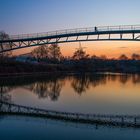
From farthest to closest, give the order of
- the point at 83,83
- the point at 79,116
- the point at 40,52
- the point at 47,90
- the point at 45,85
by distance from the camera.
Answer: the point at 40,52
the point at 83,83
the point at 45,85
the point at 47,90
the point at 79,116

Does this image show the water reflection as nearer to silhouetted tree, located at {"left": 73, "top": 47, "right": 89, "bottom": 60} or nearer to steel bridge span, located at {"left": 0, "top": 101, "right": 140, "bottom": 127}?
steel bridge span, located at {"left": 0, "top": 101, "right": 140, "bottom": 127}

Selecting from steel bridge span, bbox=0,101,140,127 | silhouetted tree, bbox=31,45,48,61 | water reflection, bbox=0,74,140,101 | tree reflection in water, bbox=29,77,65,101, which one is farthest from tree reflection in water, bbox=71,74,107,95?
silhouetted tree, bbox=31,45,48,61

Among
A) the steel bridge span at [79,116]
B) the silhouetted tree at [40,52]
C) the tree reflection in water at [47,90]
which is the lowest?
the tree reflection in water at [47,90]

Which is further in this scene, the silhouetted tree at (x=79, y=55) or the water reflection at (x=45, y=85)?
the silhouetted tree at (x=79, y=55)

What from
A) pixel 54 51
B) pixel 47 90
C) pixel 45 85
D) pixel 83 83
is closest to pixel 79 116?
pixel 47 90

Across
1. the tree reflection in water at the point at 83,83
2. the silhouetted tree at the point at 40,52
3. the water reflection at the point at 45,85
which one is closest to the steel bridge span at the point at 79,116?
the water reflection at the point at 45,85

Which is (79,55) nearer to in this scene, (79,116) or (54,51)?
(54,51)

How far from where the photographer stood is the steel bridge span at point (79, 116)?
862 inches

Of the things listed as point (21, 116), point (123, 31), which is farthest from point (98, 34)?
point (21, 116)

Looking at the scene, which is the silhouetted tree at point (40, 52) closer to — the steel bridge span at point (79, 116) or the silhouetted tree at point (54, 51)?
the silhouetted tree at point (54, 51)

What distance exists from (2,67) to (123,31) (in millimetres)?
40939

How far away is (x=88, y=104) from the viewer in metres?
29.0

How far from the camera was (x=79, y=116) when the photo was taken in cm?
2378

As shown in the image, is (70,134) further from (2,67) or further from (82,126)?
(2,67)
